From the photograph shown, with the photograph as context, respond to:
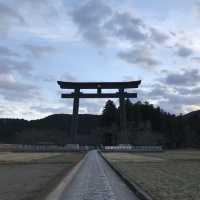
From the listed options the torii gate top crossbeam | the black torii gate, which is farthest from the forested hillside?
the torii gate top crossbeam

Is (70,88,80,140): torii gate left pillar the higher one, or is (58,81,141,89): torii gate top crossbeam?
(58,81,141,89): torii gate top crossbeam

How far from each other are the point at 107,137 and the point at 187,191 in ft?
411

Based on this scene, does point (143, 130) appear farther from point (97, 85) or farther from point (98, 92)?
point (97, 85)

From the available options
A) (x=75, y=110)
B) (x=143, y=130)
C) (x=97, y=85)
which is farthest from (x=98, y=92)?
(x=143, y=130)

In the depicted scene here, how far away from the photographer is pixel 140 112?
514 ft

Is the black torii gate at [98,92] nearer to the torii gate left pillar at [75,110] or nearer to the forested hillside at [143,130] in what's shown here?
the torii gate left pillar at [75,110]

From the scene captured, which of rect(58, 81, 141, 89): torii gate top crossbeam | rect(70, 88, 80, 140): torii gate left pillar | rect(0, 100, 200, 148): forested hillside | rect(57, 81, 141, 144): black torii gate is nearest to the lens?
rect(58, 81, 141, 89): torii gate top crossbeam

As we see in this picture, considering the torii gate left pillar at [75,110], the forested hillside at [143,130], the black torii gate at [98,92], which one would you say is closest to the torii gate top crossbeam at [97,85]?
the black torii gate at [98,92]

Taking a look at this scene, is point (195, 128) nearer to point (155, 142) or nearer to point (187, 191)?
point (155, 142)

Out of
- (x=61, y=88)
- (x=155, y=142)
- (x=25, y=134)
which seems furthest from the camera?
(x=25, y=134)

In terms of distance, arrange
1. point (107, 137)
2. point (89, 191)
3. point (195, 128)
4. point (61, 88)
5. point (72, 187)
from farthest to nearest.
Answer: point (195, 128) → point (107, 137) → point (61, 88) → point (72, 187) → point (89, 191)

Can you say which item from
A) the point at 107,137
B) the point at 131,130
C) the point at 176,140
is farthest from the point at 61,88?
the point at 176,140

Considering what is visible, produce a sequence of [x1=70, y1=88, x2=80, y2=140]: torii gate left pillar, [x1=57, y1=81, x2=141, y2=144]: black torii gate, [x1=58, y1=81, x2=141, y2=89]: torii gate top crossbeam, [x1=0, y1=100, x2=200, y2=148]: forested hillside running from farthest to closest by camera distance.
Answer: [x1=0, y1=100, x2=200, y2=148]: forested hillside, [x1=70, y1=88, x2=80, y2=140]: torii gate left pillar, [x1=57, y1=81, x2=141, y2=144]: black torii gate, [x1=58, y1=81, x2=141, y2=89]: torii gate top crossbeam

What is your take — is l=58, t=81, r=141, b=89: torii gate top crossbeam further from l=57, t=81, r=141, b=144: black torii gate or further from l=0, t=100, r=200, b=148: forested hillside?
l=0, t=100, r=200, b=148: forested hillside
